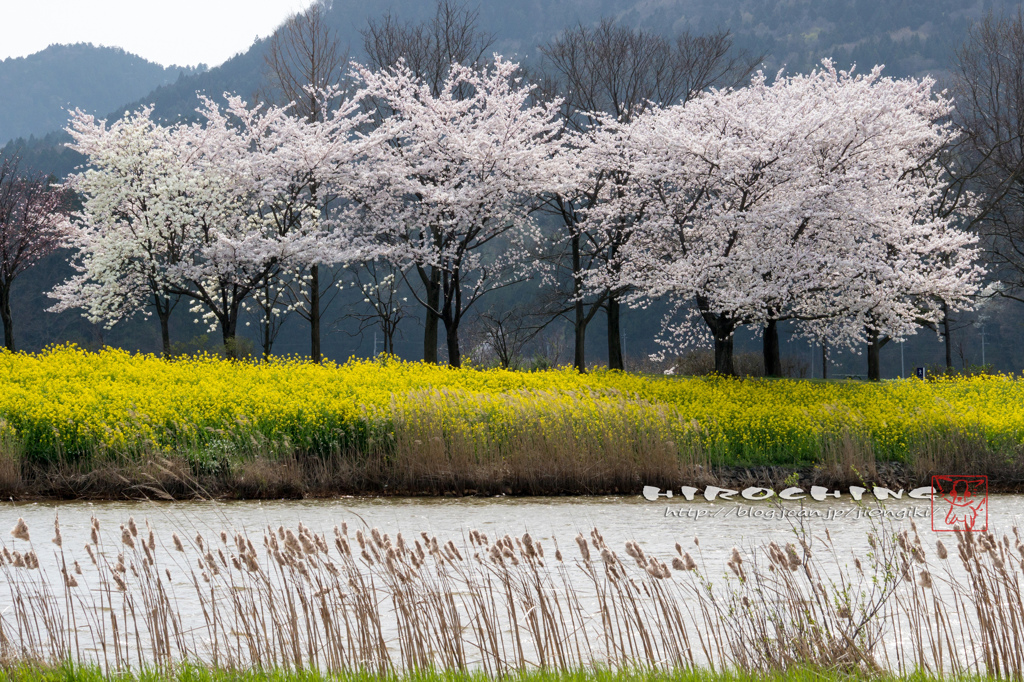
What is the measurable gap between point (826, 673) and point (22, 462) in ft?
35.3

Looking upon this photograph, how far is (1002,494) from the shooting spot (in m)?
11.5

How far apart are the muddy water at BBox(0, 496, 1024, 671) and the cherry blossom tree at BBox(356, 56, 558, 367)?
13.9m

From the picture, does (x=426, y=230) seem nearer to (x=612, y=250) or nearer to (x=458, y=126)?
(x=458, y=126)

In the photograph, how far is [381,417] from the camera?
39.3 feet

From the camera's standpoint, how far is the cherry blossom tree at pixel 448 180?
24438mm

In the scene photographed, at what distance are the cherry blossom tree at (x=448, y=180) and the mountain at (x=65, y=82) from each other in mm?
134214

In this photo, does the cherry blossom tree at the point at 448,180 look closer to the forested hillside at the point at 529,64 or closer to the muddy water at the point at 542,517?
the muddy water at the point at 542,517

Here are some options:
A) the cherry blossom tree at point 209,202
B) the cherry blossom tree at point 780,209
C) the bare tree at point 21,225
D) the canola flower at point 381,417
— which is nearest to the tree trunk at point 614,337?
the cherry blossom tree at point 780,209

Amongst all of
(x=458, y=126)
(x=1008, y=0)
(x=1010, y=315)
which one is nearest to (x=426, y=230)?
(x=458, y=126)

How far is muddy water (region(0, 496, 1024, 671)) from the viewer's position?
800 cm

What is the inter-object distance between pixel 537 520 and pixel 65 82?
168 m

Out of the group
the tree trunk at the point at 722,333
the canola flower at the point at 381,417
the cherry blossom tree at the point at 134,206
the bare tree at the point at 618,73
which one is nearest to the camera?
the canola flower at the point at 381,417

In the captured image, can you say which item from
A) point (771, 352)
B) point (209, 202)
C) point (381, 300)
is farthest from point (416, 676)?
point (381, 300)

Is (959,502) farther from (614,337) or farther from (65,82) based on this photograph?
(65,82)
